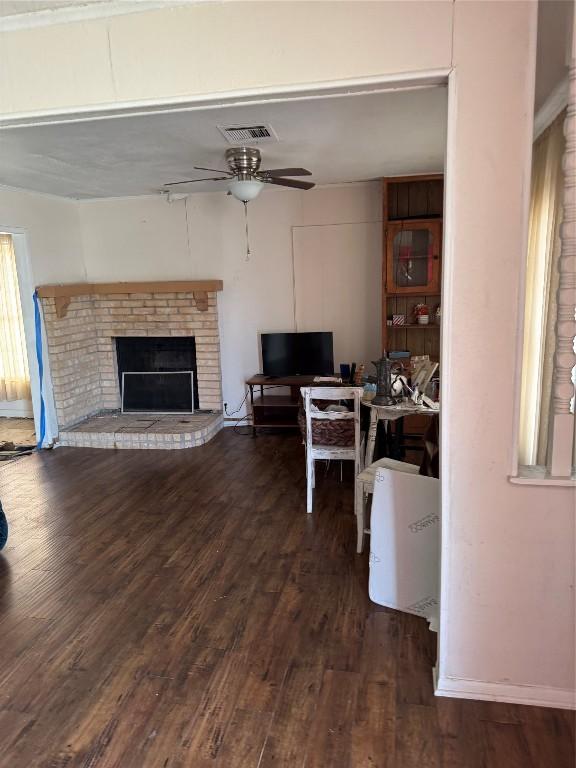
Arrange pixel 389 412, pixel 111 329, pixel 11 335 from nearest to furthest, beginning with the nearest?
pixel 389 412 < pixel 111 329 < pixel 11 335

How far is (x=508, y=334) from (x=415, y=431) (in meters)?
3.32

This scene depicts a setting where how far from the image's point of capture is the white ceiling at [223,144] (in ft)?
9.00

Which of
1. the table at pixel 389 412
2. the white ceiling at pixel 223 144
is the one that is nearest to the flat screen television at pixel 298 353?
the white ceiling at pixel 223 144

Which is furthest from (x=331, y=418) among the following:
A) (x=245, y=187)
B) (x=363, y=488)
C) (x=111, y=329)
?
(x=111, y=329)

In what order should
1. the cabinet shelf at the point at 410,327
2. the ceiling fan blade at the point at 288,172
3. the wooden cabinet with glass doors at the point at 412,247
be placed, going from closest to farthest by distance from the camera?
the ceiling fan blade at the point at 288,172, the wooden cabinet with glass doors at the point at 412,247, the cabinet shelf at the point at 410,327

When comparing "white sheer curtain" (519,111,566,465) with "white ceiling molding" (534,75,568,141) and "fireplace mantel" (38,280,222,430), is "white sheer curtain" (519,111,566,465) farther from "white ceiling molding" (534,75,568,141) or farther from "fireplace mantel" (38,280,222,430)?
"fireplace mantel" (38,280,222,430)

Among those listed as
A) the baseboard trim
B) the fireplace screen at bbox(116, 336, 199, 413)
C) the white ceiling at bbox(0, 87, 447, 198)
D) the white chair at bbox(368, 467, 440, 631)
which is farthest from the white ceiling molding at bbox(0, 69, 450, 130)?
the fireplace screen at bbox(116, 336, 199, 413)

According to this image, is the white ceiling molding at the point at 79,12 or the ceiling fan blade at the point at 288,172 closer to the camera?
the white ceiling molding at the point at 79,12

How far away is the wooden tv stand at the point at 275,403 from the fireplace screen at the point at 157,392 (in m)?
0.78

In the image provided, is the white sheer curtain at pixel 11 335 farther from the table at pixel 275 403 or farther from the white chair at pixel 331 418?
the white chair at pixel 331 418

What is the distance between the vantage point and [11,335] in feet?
20.1

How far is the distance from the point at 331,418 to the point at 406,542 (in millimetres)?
1132

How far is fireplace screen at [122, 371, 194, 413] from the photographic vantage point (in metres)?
5.86

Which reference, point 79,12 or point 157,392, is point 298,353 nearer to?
point 157,392
